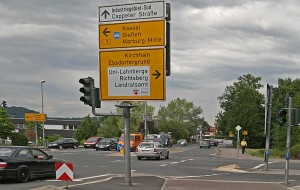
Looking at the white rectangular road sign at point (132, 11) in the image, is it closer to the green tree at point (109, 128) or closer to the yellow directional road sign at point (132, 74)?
the yellow directional road sign at point (132, 74)

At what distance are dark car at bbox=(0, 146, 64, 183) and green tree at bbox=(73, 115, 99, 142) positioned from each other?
72.2 meters

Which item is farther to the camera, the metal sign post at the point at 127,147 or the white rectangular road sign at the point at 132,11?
the metal sign post at the point at 127,147

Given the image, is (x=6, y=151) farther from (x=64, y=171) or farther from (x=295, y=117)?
(x=295, y=117)

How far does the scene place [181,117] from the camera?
538 feet

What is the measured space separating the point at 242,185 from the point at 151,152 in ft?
58.7

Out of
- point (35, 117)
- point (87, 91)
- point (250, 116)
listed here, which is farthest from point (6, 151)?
point (250, 116)

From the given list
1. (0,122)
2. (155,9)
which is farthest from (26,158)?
(0,122)

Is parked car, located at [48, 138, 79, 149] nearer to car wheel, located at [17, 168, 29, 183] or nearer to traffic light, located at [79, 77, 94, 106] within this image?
car wheel, located at [17, 168, 29, 183]

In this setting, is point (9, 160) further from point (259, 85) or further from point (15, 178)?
point (259, 85)

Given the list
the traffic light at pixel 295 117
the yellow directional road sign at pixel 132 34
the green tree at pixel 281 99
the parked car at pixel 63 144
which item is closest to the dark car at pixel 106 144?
the parked car at pixel 63 144

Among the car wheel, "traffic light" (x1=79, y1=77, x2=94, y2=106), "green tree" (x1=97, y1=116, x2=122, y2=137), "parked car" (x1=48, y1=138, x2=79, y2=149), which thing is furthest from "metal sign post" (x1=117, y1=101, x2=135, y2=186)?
"green tree" (x1=97, y1=116, x2=122, y2=137)

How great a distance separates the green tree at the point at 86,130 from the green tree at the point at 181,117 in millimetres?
45627

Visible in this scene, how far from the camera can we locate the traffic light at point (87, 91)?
602 inches

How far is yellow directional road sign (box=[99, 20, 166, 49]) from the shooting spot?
1554 centimetres
